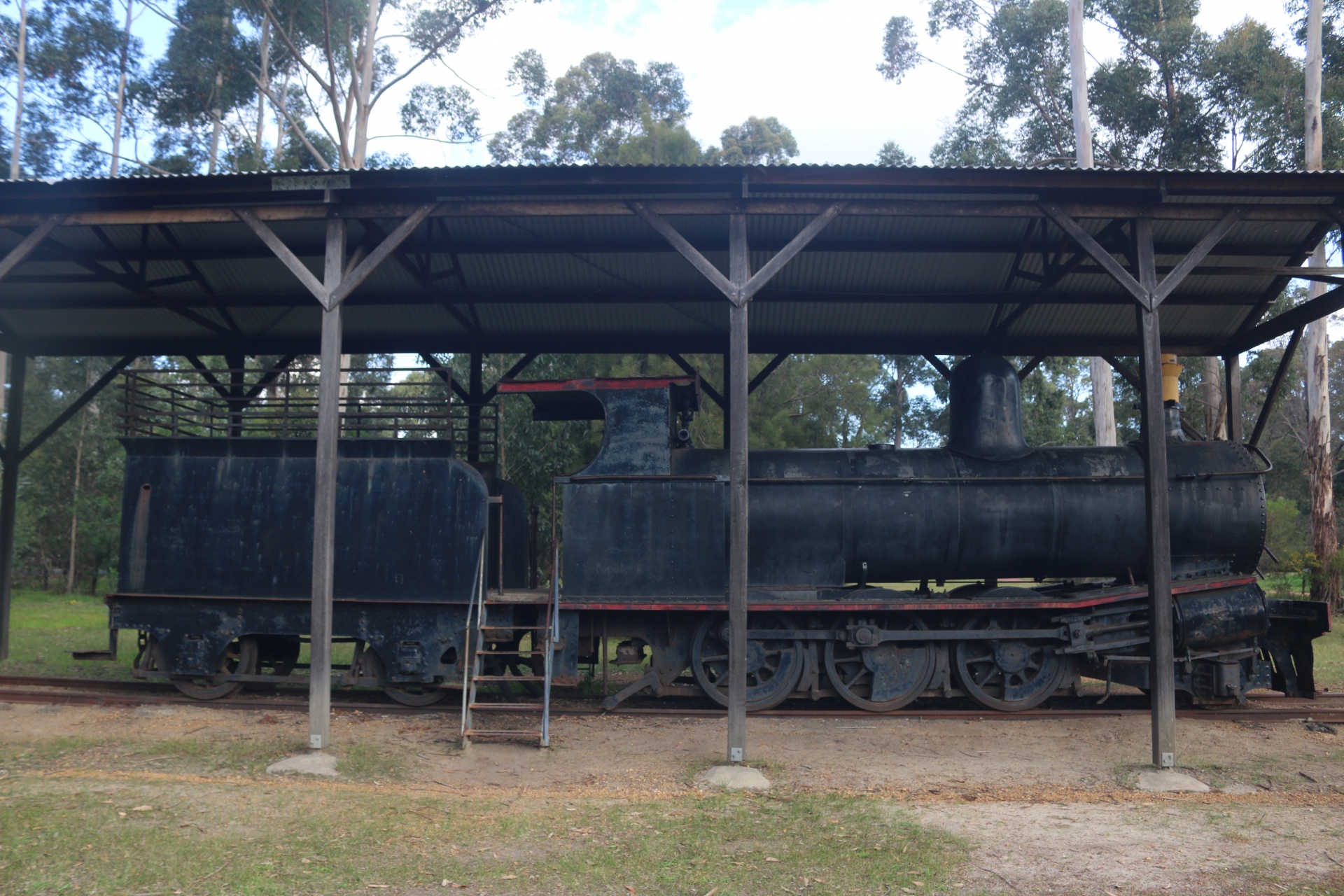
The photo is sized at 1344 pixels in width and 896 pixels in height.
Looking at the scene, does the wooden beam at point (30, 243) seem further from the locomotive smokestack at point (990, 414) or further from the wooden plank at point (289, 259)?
the locomotive smokestack at point (990, 414)

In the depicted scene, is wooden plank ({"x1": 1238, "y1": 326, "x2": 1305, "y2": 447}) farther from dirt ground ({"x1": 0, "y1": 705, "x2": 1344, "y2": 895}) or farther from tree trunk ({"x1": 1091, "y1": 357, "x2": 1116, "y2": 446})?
tree trunk ({"x1": 1091, "y1": 357, "x2": 1116, "y2": 446})

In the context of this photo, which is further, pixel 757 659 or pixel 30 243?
pixel 757 659

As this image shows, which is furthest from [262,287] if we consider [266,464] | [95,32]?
[95,32]

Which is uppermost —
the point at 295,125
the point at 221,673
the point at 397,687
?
the point at 295,125

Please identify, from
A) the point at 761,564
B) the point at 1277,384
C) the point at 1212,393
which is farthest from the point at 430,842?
the point at 1212,393

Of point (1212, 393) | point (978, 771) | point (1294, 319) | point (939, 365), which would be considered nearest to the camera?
point (978, 771)

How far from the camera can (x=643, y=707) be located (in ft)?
30.1

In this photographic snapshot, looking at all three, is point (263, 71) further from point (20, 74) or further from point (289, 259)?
point (289, 259)

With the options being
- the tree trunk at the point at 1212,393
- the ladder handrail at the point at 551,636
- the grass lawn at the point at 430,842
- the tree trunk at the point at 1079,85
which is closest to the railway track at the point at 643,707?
the ladder handrail at the point at 551,636

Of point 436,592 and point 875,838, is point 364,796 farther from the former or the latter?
point 875,838

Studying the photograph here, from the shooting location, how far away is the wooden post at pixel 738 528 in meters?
7.05

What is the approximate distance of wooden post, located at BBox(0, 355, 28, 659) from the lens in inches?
474

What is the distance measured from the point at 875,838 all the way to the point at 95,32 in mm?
30826

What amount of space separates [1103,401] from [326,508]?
16895mm
